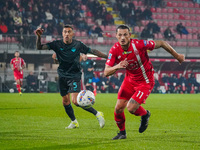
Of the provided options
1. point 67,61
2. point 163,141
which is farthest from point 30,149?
point 67,61

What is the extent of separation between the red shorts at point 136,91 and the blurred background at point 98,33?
1772 centimetres

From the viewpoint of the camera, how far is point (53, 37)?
84.8 feet

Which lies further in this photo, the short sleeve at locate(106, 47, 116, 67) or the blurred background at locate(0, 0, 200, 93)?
the blurred background at locate(0, 0, 200, 93)

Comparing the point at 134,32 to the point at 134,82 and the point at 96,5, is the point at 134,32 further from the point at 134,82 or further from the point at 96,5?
the point at 134,82

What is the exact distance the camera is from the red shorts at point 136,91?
6441 mm

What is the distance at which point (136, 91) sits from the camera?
257 inches

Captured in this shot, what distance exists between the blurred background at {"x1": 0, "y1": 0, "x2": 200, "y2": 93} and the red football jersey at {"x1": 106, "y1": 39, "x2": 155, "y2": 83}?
58.5ft

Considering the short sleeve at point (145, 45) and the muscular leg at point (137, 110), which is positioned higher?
the short sleeve at point (145, 45)

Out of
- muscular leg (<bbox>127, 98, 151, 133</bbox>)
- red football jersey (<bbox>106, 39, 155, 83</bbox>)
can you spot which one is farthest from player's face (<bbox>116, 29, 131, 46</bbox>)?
muscular leg (<bbox>127, 98, 151, 133</bbox>)

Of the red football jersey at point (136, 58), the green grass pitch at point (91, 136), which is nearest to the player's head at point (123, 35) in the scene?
the red football jersey at point (136, 58)

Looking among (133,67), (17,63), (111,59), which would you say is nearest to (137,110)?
(133,67)

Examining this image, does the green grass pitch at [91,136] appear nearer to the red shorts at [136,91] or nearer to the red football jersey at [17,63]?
the red shorts at [136,91]

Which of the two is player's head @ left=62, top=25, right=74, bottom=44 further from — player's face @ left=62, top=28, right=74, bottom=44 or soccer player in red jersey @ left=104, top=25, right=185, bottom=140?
soccer player in red jersey @ left=104, top=25, right=185, bottom=140

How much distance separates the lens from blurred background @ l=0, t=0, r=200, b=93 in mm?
26125
